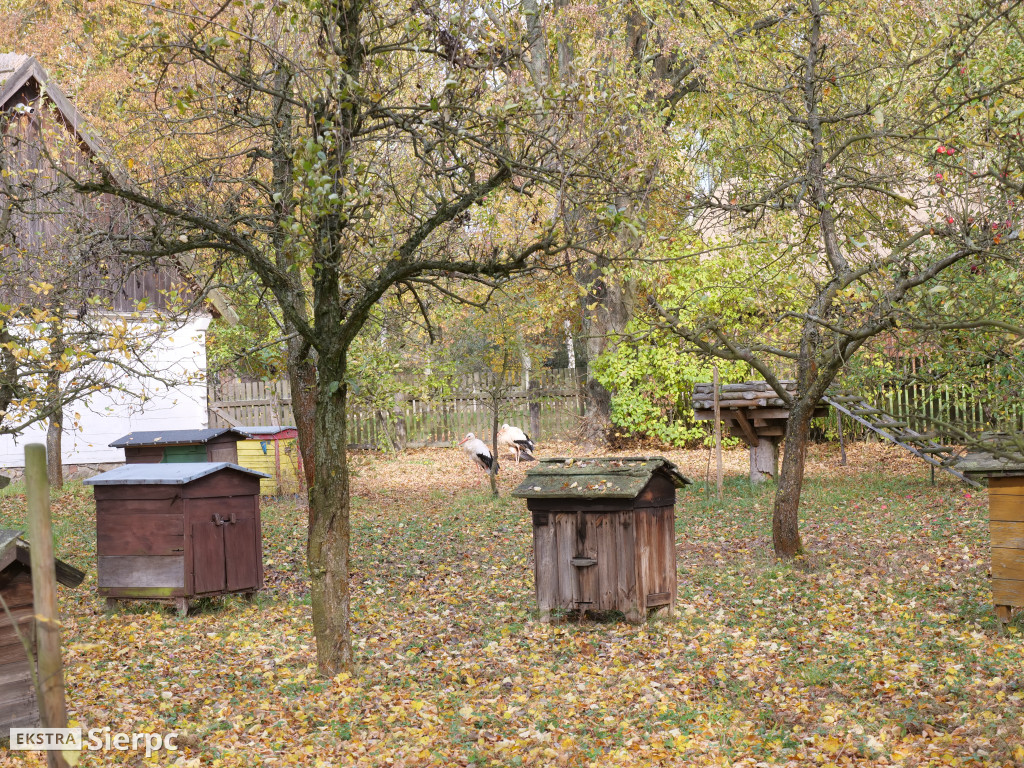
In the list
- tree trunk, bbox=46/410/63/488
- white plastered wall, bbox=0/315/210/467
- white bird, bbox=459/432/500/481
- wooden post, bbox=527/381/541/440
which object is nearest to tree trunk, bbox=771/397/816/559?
white bird, bbox=459/432/500/481

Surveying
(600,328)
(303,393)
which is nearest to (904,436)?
(303,393)

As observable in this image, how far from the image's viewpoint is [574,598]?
776 centimetres

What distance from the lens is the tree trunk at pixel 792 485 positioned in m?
9.77

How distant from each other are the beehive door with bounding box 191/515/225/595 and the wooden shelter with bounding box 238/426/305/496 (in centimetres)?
634

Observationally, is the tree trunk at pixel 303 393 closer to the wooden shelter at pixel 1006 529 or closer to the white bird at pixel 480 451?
the wooden shelter at pixel 1006 529

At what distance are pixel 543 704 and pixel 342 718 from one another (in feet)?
4.28

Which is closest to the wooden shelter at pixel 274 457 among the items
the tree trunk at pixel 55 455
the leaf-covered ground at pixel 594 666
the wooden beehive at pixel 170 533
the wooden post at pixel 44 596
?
the tree trunk at pixel 55 455

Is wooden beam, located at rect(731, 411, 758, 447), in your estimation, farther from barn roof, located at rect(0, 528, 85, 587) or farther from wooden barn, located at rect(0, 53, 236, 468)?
barn roof, located at rect(0, 528, 85, 587)

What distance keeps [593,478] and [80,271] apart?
5441mm

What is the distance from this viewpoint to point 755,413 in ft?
47.3

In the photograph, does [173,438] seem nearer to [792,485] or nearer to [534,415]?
[792,485]

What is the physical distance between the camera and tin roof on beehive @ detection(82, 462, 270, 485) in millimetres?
8195

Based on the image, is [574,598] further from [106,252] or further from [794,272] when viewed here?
[794,272]

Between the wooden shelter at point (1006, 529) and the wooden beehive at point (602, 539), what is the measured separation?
2513 millimetres
